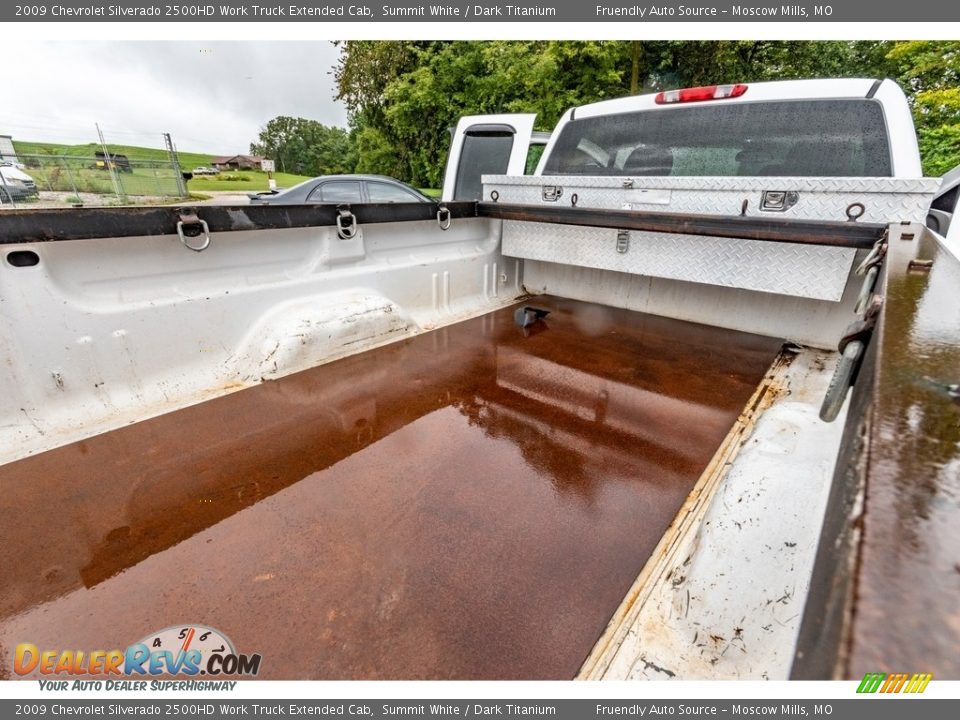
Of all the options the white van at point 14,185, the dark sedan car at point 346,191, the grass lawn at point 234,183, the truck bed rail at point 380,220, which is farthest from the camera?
the grass lawn at point 234,183

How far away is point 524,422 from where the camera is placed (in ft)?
7.25

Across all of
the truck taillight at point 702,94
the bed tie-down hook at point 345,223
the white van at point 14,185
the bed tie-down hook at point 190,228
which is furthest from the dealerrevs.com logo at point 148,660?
the white van at point 14,185

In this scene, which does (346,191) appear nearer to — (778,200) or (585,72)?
(778,200)

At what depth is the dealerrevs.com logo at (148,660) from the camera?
1082mm

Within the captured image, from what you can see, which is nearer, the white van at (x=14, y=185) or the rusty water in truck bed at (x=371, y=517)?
the rusty water in truck bed at (x=371, y=517)

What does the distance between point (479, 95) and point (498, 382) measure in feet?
48.3

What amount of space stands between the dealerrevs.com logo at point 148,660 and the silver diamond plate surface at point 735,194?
299 cm

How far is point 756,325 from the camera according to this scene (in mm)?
3275

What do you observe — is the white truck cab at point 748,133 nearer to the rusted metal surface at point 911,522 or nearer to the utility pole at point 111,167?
the rusted metal surface at point 911,522

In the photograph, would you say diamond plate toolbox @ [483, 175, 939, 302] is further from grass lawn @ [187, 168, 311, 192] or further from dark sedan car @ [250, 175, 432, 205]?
grass lawn @ [187, 168, 311, 192]

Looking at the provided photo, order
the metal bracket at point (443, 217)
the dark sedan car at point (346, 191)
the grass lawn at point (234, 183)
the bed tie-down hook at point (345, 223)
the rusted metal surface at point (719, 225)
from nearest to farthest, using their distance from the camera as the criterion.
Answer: the rusted metal surface at point (719, 225) < the bed tie-down hook at point (345, 223) < the metal bracket at point (443, 217) < the dark sedan car at point (346, 191) < the grass lawn at point (234, 183)

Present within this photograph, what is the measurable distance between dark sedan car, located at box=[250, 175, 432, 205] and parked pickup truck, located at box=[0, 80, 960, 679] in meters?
3.57

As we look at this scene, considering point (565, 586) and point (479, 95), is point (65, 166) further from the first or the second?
point (565, 586)

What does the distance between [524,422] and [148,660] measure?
5.22ft
